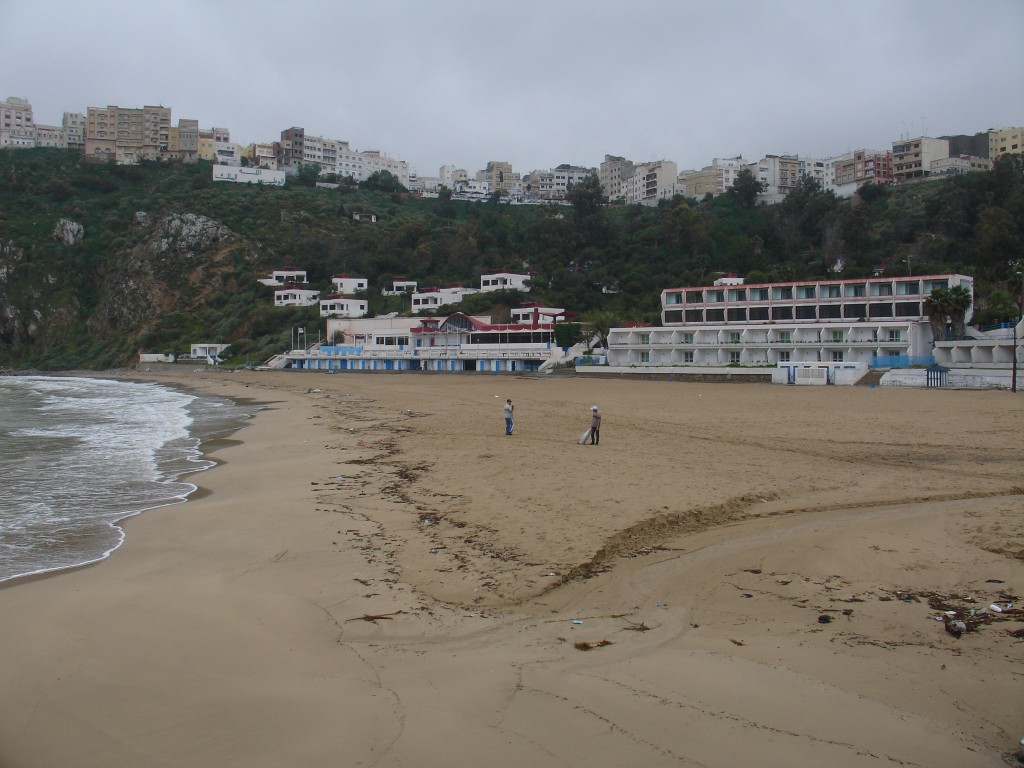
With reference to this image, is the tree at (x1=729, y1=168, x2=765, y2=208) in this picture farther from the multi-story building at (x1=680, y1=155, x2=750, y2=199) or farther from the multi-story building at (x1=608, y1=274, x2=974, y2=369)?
the multi-story building at (x1=608, y1=274, x2=974, y2=369)

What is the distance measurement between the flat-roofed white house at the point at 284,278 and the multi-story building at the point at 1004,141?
116 meters

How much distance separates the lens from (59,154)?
14300 centimetres

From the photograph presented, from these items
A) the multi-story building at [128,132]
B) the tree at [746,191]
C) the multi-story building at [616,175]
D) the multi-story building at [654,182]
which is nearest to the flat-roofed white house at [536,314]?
the tree at [746,191]

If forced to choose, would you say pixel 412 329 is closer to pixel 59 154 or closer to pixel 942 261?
pixel 942 261

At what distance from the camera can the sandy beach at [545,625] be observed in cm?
484

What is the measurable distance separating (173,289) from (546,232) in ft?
178

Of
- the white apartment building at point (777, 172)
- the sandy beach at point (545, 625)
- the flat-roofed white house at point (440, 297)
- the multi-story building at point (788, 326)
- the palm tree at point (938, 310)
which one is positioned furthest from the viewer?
the white apartment building at point (777, 172)

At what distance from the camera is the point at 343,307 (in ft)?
279

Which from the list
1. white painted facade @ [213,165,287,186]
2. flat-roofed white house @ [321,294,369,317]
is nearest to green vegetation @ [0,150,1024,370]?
flat-roofed white house @ [321,294,369,317]

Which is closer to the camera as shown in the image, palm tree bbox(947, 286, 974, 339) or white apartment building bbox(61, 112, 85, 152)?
palm tree bbox(947, 286, 974, 339)

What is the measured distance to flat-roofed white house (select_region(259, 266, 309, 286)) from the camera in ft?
323

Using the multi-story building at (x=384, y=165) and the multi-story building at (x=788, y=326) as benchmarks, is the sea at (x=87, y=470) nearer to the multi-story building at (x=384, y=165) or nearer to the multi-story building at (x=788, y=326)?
the multi-story building at (x=788, y=326)

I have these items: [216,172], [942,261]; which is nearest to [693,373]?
[942,261]

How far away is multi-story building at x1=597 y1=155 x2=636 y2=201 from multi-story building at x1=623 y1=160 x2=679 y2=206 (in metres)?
10.2
